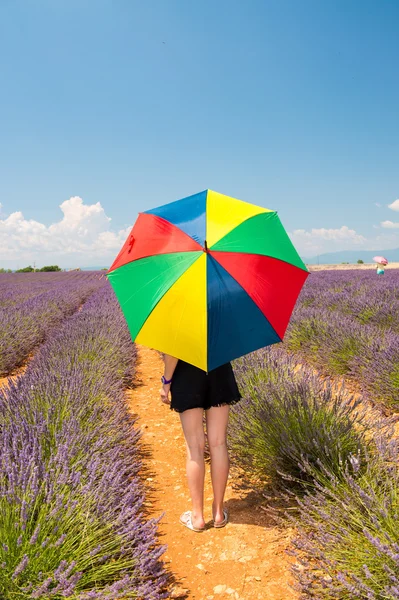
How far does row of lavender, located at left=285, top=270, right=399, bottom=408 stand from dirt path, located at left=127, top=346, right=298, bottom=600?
6.79ft

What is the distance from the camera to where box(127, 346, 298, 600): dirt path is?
73.5 inches

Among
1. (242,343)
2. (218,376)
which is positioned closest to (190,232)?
(242,343)

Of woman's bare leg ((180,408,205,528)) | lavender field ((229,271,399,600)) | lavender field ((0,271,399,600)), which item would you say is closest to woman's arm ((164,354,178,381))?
woman's bare leg ((180,408,205,528))

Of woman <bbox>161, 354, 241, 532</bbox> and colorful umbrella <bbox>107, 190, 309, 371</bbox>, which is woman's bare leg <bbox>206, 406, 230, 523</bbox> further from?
colorful umbrella <bbox>107, 190, 309, 371</bbox>

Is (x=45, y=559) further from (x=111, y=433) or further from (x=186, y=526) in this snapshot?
(x=111, y=433)

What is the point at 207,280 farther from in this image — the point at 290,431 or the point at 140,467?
the point at 140,467

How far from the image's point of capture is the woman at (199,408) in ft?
6.84

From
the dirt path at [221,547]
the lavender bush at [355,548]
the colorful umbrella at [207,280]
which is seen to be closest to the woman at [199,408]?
the dirt path at [221,547]

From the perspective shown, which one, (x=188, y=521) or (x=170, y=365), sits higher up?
(x=170, y=365)

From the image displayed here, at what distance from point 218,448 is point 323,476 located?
602 millimetres

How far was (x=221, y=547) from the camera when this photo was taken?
7.06ft

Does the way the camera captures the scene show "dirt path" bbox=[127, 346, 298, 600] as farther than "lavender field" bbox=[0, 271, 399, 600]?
Yes

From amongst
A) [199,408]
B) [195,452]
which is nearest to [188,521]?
[195,452]

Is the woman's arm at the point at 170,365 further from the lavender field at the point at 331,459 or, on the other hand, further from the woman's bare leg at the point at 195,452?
the lavender field at the point at 331,459
